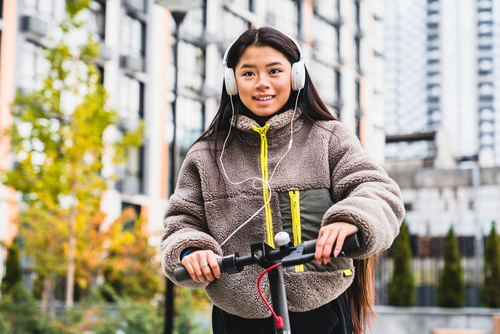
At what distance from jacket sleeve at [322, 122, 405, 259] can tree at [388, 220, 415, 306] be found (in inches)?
477

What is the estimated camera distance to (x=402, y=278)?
44.7 ft

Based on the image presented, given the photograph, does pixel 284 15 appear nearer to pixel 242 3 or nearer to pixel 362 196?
pixel 242 3

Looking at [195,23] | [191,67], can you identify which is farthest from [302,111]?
[195,23]

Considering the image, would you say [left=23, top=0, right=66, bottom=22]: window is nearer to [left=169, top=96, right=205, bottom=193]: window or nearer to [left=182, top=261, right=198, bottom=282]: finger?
[left=169, top=96, right=205, bottom=193]: window

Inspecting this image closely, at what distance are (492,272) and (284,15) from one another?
2457 centimetres

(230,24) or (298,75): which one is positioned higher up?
(230,24)

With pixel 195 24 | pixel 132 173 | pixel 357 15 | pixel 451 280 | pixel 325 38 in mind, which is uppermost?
pixel 357 15

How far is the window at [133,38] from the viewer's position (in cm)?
2378

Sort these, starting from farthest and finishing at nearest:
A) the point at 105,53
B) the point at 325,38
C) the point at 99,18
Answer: the point at 325,38 < the point at 99,18 < the point at 105,53

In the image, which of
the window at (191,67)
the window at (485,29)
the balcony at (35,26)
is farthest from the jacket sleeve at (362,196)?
the window at (485,29)

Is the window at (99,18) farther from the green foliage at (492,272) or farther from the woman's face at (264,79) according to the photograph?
the woman's face at (264,79)

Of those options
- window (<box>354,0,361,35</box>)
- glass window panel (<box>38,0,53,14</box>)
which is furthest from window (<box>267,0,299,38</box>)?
glass window panel (<box>38,0,53,14</box>)

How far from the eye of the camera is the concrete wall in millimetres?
12359

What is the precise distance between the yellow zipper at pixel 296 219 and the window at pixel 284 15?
A: 1242 inches
